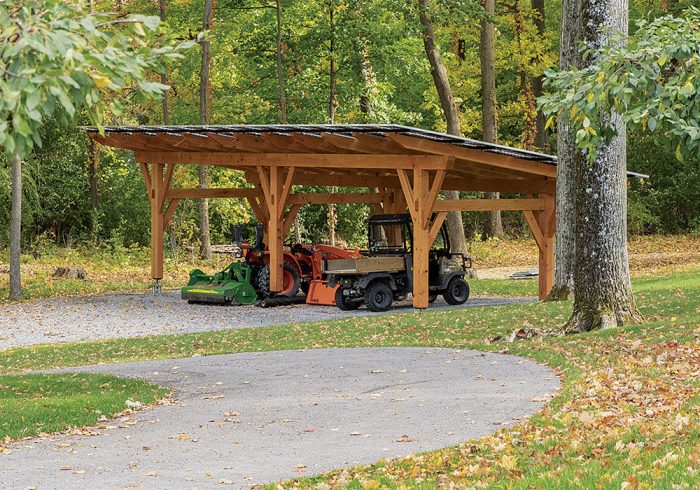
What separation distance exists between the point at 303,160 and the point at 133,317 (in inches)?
196

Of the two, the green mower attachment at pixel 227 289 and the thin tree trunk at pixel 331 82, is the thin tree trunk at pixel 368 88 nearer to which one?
the thin tree trunk at pixel 331 82

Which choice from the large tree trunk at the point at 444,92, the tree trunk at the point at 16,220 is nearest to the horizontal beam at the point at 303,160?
the tree trunk at the point at 16,220

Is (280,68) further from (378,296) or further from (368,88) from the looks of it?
(378,296)

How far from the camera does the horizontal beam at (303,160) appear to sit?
2230cm

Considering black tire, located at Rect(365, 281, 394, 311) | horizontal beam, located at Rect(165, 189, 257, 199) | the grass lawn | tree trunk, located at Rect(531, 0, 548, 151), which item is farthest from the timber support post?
tree trunk, located at Rect(531, 0, 548, 151)

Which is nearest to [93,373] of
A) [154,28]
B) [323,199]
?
[154,28]

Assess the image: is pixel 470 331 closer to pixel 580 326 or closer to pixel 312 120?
pixel 580 326

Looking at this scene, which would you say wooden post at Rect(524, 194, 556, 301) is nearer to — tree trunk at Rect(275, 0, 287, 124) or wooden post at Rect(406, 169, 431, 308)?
wooden post at Rect(406, 169, 431, 308)

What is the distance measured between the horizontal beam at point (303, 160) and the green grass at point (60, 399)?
10.1 metres

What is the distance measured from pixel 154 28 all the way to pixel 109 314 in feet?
61.3

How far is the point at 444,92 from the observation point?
31.8 m

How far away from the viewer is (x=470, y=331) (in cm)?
1756

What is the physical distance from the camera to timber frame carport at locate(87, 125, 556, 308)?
72.4ft

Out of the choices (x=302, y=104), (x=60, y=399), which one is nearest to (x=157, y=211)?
(x=302, y=104)
